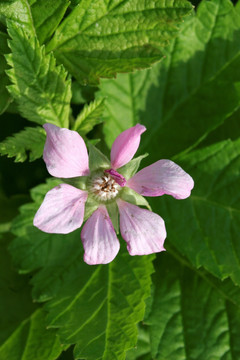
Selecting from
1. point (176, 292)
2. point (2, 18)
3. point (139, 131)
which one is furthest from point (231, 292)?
point (2, 18)

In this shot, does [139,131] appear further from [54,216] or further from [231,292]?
[231,292]

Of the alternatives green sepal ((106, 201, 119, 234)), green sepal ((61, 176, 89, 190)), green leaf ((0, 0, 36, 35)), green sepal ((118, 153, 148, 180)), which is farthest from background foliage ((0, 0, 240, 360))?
green sepal ((106, 201, 119, 234))

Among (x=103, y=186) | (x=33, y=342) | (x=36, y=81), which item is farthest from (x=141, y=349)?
(x=36, y=81)

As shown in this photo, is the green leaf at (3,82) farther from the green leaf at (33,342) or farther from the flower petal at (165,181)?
the green leaf at (33,342)

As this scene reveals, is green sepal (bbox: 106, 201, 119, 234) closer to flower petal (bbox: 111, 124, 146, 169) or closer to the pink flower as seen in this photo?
the pink flower

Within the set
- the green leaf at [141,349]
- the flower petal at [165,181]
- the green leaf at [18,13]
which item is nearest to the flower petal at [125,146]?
the flower petal at [165,181]

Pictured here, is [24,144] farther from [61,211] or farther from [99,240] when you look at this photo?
[99,240]
